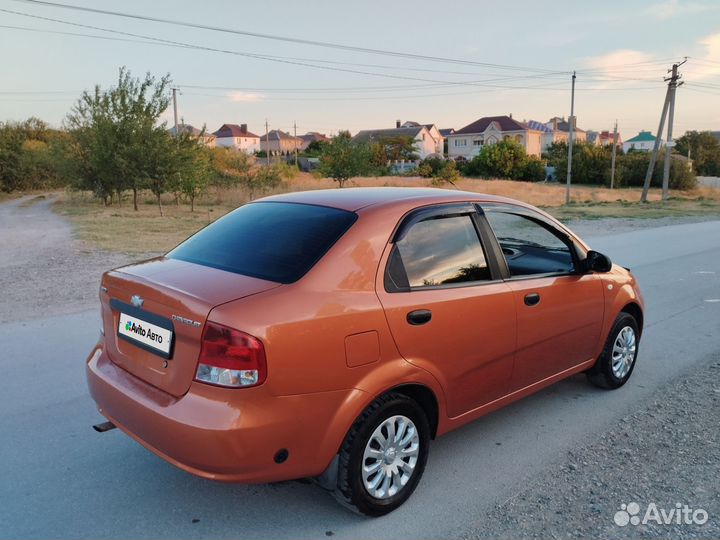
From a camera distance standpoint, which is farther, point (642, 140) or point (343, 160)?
point (642, 140)

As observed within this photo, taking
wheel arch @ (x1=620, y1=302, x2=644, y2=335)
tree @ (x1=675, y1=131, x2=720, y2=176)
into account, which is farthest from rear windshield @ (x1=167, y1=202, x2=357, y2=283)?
tree @ (x1=675, y1=131, x2=720, y2=176)

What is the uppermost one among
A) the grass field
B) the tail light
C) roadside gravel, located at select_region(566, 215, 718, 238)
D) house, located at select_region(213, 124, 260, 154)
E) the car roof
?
house, located at select_region(213, 124, 260, 154)

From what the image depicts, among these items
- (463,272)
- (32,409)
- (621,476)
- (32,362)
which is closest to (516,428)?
(621,476)

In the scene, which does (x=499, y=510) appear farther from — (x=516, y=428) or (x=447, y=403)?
(x=516, y=428)

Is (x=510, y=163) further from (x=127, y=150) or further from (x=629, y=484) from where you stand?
(x=629, y=484)

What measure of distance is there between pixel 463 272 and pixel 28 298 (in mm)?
6634

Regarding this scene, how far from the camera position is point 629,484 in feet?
10.8

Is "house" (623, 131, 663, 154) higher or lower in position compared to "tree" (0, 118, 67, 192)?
higher

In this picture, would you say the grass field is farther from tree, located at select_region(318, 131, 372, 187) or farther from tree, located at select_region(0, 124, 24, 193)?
tree, located at select_region(0, 124, 24, 193)

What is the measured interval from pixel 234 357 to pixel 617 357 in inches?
137

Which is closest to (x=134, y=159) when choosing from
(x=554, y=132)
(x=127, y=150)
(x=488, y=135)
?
(x=127, y=150)

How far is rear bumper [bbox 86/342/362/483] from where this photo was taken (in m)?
2.51

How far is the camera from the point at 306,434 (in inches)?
104

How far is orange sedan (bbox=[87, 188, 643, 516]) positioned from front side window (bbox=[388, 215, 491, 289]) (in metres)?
0.01
